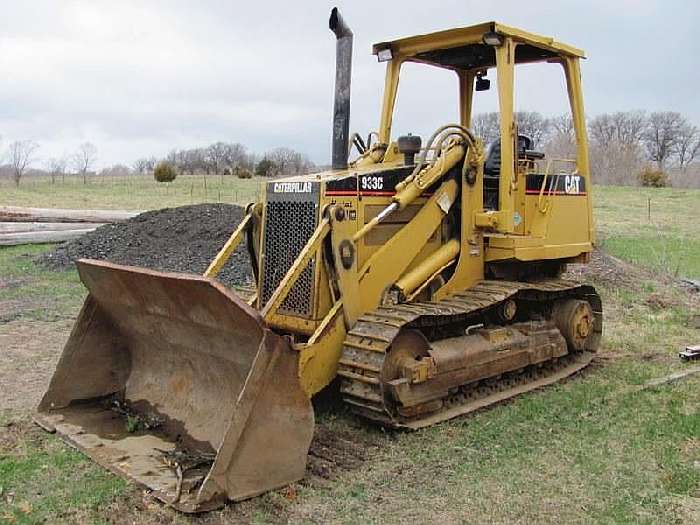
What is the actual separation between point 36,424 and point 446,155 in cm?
378

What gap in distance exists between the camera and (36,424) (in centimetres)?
570

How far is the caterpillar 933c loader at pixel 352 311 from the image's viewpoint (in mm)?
4699

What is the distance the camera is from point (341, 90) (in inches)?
253

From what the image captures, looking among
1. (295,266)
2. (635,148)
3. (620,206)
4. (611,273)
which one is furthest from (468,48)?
(635,148)

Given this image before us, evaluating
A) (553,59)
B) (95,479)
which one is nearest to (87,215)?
(553,59)

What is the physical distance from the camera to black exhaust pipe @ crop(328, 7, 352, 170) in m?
6.28

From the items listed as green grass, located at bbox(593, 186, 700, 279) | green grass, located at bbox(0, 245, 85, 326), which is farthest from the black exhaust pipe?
green grass, located at bbox(593, 186, 700, 279)

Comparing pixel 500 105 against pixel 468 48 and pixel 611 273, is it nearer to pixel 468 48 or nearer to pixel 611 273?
pixel 468 48

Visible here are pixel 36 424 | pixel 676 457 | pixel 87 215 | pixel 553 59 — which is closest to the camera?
pixel 676 457

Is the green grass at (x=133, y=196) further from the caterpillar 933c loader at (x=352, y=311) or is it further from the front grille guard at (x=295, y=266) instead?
the front grille guard at (x=295, y=266)

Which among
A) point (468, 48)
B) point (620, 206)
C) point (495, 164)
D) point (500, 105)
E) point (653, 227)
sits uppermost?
point (468, 48)

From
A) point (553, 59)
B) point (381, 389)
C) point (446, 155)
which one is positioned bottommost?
point (381, 389)

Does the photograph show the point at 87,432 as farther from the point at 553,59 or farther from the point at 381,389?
the point at 553,59

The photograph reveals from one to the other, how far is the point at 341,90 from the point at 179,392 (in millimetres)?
2719
